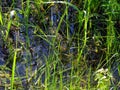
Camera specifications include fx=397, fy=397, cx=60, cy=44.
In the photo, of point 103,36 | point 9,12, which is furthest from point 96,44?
point 9,12

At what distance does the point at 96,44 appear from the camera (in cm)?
252

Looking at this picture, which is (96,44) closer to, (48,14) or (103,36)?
(103,36)

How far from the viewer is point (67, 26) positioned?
2.51 m

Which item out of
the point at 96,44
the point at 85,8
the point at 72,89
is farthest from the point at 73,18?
the point at 72,89

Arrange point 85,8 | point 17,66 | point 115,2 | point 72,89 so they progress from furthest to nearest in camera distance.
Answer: point 85,8 < point 115,2 < point 17,66 < point 72,89

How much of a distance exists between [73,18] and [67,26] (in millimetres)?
175

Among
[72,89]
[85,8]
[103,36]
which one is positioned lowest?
[72,89]

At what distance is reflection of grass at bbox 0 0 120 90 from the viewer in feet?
7.27

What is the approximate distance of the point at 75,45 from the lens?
8.08 feet

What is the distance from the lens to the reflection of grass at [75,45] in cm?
222

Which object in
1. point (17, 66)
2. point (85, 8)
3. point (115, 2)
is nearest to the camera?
point (17, 66)

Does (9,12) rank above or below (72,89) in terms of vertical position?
above

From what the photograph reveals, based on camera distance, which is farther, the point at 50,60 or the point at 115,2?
the point at 115,2

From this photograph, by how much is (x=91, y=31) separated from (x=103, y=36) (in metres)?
0.10
